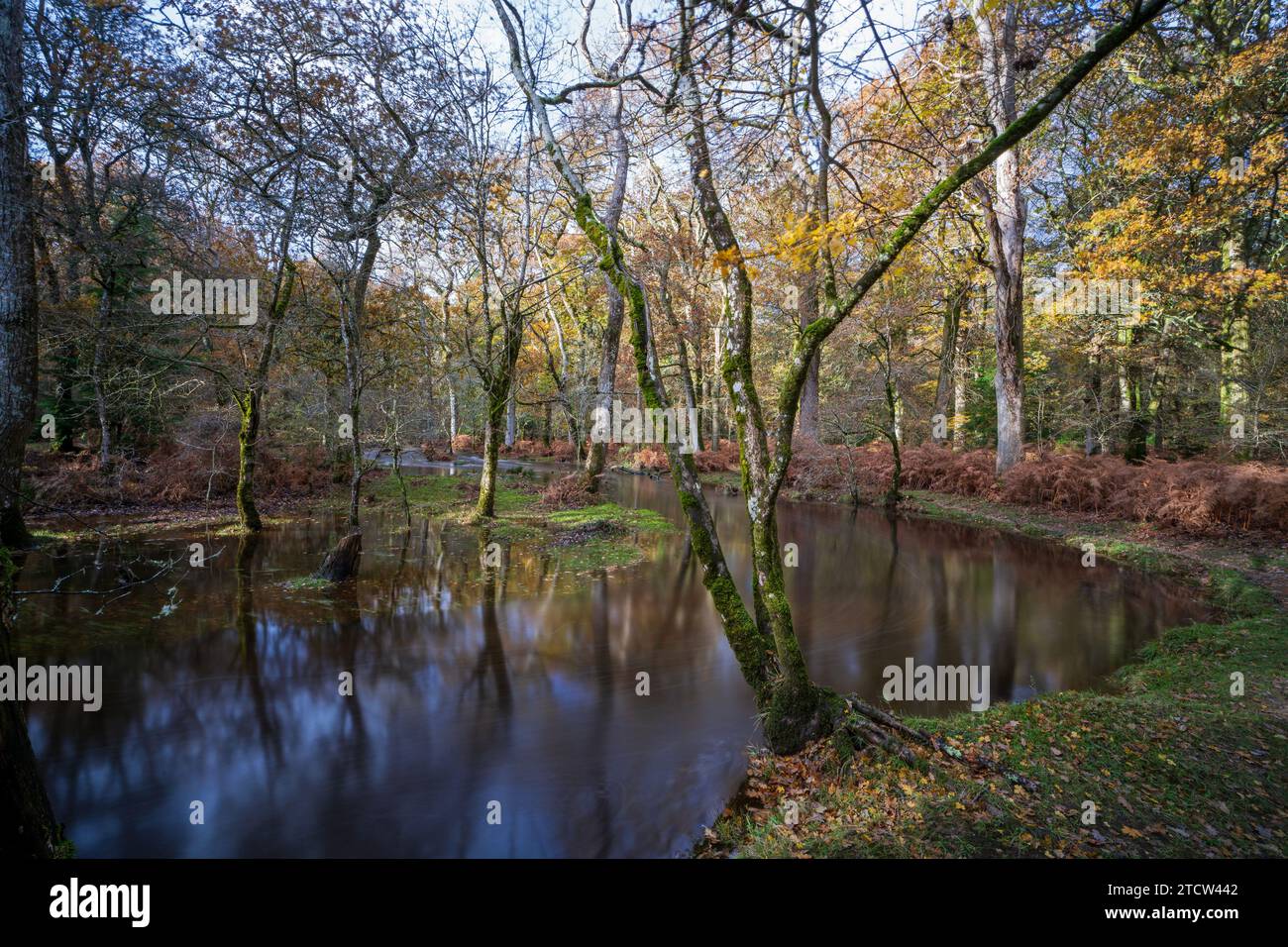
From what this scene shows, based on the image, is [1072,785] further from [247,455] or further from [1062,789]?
[247,455]

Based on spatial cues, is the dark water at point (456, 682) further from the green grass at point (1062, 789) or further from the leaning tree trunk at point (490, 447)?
the leaning tree trunk at point (490, 447)

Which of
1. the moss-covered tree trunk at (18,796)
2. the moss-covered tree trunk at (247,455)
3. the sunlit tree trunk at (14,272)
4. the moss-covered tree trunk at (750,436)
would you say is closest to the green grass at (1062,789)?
the moss-covered tree trunk at (750,436)

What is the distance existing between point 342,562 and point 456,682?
463cm

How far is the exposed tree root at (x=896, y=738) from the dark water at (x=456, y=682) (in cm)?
118

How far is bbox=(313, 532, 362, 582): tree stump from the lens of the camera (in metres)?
9.90

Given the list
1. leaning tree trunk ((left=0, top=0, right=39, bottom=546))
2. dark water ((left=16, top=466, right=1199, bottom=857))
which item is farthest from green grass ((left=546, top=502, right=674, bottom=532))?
leaning tree trunk ((left=0, top=0, right=39, bottom=546))

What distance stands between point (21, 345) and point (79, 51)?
697cm

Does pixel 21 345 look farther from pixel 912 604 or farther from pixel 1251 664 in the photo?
pixel 1251 664

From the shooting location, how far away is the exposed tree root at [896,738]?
4.16 metres

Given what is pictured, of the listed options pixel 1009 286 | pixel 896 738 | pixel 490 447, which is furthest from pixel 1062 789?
pixel 1009 286

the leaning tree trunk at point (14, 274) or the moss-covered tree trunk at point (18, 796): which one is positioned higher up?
the leaning tree trunk at point (14, 274)

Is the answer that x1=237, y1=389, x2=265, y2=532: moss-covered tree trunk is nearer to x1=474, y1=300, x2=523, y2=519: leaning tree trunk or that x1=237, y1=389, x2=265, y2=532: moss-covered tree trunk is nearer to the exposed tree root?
x1=474, y1=300, x2=523, y2=519: leaning tree trunk

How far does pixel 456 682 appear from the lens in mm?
6809

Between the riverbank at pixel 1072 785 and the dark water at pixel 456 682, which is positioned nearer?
the riverbank at pixel 1072 785
